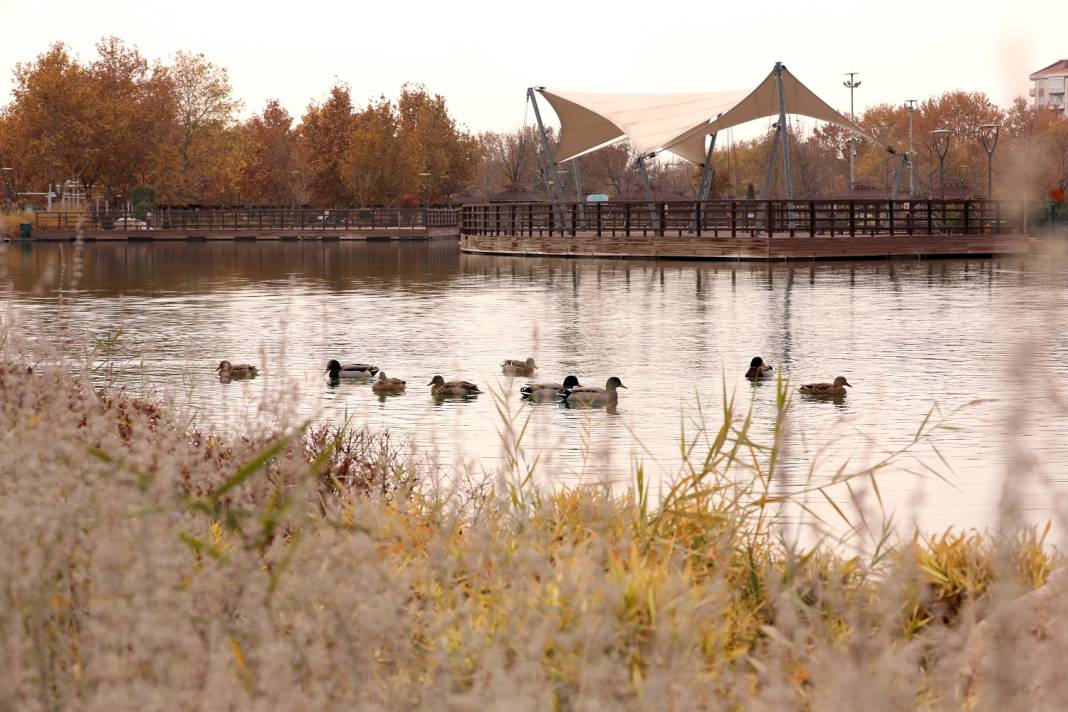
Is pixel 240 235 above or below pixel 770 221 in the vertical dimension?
above

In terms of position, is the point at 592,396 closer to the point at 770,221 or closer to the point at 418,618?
the point at 418,618

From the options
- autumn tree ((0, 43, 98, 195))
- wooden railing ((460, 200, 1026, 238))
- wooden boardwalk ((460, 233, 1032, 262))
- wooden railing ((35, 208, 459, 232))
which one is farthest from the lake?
autumn tree ((0, 43, 98, 195))

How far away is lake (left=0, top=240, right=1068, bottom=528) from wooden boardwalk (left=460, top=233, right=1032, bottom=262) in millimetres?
2701

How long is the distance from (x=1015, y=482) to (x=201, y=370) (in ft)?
45.2

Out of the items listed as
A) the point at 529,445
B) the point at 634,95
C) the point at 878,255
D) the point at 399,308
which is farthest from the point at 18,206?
the point at 529,445

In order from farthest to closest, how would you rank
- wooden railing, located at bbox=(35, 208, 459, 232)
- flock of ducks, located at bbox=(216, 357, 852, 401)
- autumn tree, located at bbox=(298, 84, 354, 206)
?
autumn tree, located at bbox=(298, 84, 354, 206) < wooden railing, located at bbox=(35, 208, 459, 232) < flock of ducks, located at bbox=(216, 357, 852, 401)

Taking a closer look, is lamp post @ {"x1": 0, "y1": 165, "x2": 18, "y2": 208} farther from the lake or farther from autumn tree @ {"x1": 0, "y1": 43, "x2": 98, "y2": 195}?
the lake

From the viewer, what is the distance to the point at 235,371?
14719 millimetres

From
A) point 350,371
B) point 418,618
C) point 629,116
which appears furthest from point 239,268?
point 418,618

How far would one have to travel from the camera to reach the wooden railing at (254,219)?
8088 centimetres

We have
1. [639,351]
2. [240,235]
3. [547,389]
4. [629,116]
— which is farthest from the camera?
[240,235]

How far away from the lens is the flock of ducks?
41.3 ft

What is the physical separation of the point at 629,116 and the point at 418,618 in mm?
50211

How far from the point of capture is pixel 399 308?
24.9 m
